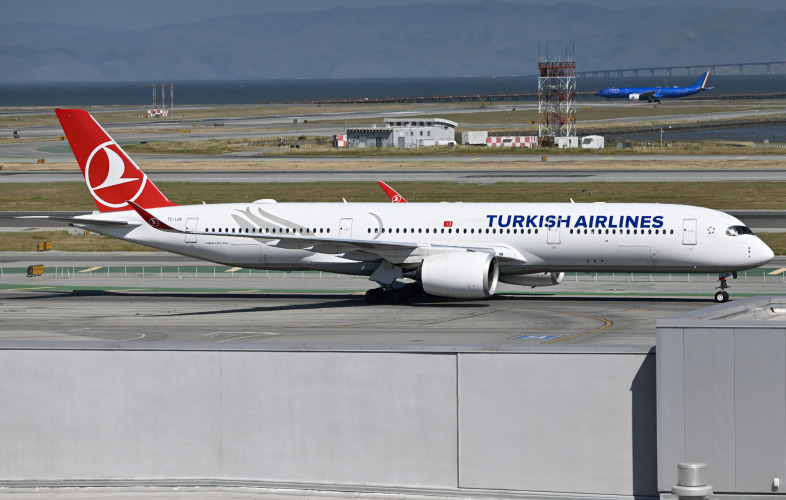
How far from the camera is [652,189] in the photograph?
100625mm

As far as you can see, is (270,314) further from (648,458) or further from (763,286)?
(648,458)

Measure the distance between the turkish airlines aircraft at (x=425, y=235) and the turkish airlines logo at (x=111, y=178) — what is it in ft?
0.17

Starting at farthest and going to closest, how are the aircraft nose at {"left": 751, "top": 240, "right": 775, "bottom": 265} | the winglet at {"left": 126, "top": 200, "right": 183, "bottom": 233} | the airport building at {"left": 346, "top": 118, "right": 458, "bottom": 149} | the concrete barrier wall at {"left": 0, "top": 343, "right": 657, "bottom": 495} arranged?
the airport building at {"left": 346, "top": 118, "right": 458, "bottom": 149} → the winglet at {"left": 126, "top": 200, "right": 183, "bottom": 233} → the aircraft nose at {"left": 751, "top": 240, "right": 775, "bottom": 265} → the concrete barrier wall at {"left": 0, "top": 343, "right": 657, "bottom": 495}

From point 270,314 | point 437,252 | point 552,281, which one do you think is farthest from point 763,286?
point 270,314

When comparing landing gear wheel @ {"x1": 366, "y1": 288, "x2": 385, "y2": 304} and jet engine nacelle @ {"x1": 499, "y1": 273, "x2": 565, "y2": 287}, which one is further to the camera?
landing gear wheel @ {"x1": 366, "y1": 288, "x2": 385, "y2": 304}

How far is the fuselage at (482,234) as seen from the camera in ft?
168

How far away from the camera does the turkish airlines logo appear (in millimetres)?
58688

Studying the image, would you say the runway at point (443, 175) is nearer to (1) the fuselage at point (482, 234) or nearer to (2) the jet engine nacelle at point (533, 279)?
(2) the jet engine nacelle at point (533, 279)

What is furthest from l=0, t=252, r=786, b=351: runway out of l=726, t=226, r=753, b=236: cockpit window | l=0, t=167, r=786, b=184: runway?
l=0, t=167, r=786, b=184: runway

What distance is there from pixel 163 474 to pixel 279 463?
259cm

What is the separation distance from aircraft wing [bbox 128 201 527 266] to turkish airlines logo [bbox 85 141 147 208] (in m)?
5.88

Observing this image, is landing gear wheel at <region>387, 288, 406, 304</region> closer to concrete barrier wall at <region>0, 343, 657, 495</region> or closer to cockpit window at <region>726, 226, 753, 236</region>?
cockpit window at <region>726, 226, 753, 236</region>

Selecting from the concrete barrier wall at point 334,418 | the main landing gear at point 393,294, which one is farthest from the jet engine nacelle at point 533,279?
the concrete barrier wall at point 334,418

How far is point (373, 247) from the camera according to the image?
5266 cm
